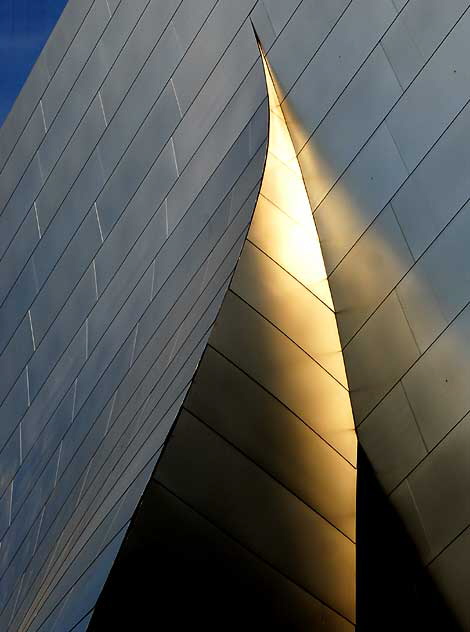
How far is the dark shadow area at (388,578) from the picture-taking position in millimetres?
10586

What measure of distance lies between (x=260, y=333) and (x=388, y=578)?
8.83 feet

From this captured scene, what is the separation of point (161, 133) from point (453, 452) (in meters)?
8.77

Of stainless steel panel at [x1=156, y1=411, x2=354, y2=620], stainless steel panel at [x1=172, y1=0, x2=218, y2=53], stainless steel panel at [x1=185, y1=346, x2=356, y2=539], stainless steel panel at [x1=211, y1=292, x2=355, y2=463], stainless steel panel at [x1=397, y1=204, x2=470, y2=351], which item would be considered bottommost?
stainless steel panel at [x1=156, y1=411, x2=354, y2=620]

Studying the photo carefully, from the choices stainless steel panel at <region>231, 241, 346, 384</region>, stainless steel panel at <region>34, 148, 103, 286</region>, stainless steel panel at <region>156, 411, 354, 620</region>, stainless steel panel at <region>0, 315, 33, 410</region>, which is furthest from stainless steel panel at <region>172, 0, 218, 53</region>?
stainless steel panel at <region>156, 411, 354, 620</region>

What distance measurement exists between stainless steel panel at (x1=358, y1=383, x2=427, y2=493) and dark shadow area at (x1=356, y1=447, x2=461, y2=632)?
18 centimetres

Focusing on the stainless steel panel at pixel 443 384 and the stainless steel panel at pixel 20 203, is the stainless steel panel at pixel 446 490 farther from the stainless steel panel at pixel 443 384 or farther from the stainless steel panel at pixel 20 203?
the stainless steel panel at pixel 20 203

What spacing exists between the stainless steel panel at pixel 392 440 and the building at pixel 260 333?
1.0 inches

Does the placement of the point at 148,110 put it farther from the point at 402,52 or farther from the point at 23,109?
the point at 402,52

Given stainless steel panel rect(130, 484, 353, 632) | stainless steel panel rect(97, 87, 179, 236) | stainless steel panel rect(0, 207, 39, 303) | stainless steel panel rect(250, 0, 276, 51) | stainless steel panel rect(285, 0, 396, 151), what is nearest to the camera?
stainless steel panel rect(130, 484, 353, 632)

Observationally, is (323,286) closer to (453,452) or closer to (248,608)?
(453,452)

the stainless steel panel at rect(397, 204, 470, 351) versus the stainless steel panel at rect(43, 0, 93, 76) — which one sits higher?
the stainless steel panel at rect(397, 204, 470, 351)

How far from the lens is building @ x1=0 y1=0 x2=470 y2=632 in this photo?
9914 millimetres

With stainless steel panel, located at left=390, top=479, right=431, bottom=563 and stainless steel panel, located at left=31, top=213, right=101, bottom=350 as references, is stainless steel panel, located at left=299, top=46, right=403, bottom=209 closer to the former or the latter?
stainless steel panel, located at left=390, top=479, right=431, bottom=563

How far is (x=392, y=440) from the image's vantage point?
460 inches
